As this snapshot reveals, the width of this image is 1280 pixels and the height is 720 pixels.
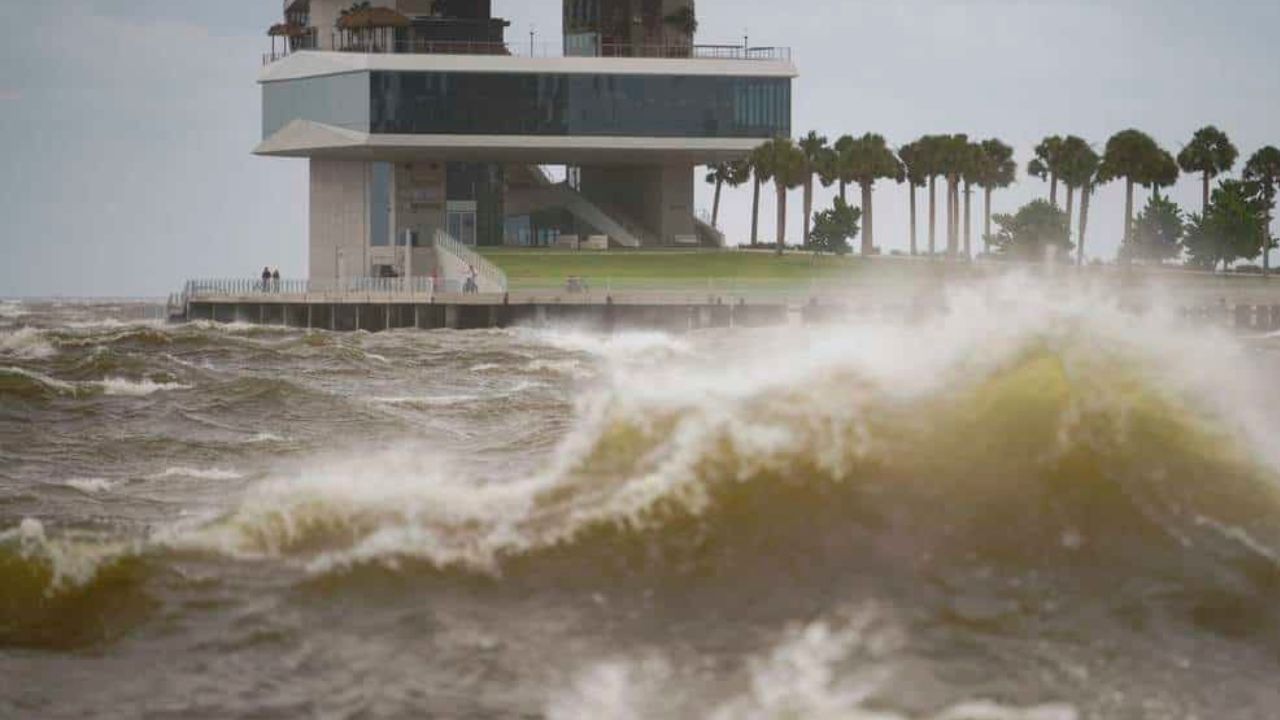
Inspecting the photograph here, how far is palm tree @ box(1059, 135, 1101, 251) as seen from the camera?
12388 cm

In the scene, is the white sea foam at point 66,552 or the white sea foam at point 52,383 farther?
the white sea foam at point 52,383

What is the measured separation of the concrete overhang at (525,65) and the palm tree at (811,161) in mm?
13231

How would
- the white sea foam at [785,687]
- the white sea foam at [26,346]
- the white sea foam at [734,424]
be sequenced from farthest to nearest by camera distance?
the white sea foam at [26,346] < the white sea foam at [734,424] < the white sea foam at [785,687]

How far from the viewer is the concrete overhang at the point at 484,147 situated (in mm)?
99125

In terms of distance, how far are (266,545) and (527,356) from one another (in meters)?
39.1

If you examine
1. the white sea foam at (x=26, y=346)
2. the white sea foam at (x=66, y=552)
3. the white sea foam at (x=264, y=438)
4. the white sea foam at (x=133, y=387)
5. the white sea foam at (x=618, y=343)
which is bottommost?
the white sea foam at (x=618, y=343)

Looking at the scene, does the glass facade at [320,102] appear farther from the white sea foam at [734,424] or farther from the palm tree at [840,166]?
the white sea foam at [734,424]

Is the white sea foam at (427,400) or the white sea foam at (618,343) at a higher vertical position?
the white sea foam at (427,400)

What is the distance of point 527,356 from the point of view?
5103 cm

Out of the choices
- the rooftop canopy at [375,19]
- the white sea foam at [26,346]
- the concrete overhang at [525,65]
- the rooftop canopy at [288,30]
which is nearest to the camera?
the white sea foam at [26,346]

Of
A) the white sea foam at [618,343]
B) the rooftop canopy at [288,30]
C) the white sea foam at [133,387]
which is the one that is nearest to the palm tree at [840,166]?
the rooftop canopy at [288,30]

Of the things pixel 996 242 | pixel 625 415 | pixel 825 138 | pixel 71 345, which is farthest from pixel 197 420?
pixel 996 242

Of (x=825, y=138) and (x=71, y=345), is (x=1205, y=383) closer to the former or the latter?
(x=71, y=345)

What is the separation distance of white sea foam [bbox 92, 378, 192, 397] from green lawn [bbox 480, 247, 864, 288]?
4299cm
